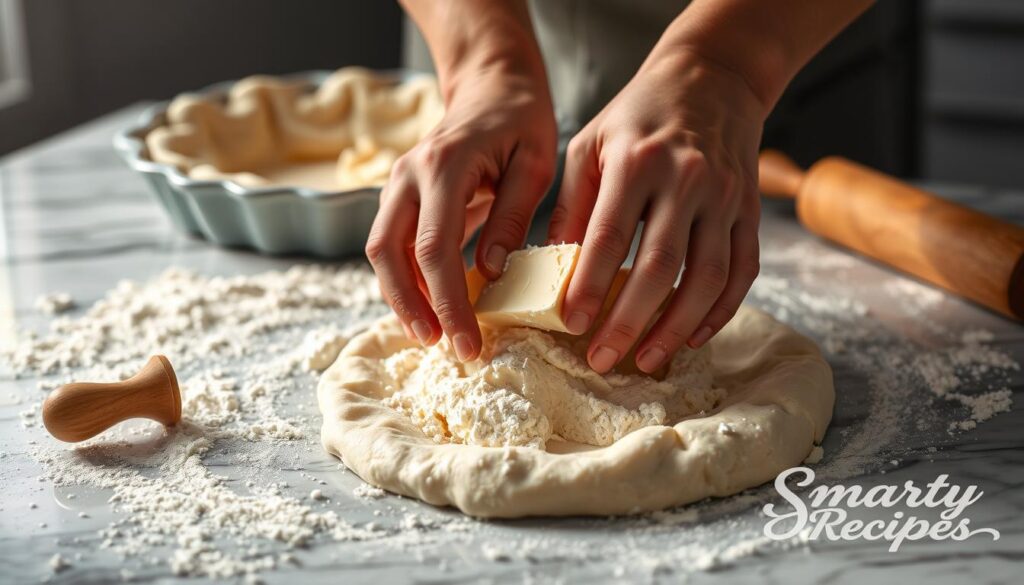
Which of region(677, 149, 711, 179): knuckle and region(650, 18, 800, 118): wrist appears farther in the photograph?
region(650, 18, 800, 118): wrist

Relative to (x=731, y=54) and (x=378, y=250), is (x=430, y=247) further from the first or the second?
(x=731, y=54)

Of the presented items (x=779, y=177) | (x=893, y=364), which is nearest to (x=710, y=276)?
(x=893, y=364)

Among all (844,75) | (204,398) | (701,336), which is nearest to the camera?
(701,336)

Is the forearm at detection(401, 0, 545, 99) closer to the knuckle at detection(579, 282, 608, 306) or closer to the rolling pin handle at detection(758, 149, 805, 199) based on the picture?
the knuckle at detection(579, 282, 608, 306)

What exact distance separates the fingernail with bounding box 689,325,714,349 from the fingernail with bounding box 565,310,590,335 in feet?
0.50

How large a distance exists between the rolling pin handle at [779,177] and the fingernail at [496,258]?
935 mm

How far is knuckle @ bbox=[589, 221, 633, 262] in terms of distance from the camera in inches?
45.2

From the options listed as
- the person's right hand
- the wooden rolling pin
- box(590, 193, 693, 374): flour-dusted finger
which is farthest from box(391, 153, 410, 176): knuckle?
the wooden rolling pin

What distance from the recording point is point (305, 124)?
2.29m

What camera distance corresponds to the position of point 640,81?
1.26 metres

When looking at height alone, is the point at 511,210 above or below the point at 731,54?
below

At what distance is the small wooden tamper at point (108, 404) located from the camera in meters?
1.22

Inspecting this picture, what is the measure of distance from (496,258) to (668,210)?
24 cm

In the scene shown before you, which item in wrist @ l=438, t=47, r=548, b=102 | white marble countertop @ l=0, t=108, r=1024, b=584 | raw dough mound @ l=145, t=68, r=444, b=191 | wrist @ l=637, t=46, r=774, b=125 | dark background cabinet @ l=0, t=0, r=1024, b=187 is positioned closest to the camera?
white marble countertop @ l=0, t=108, r=1024, b=584
